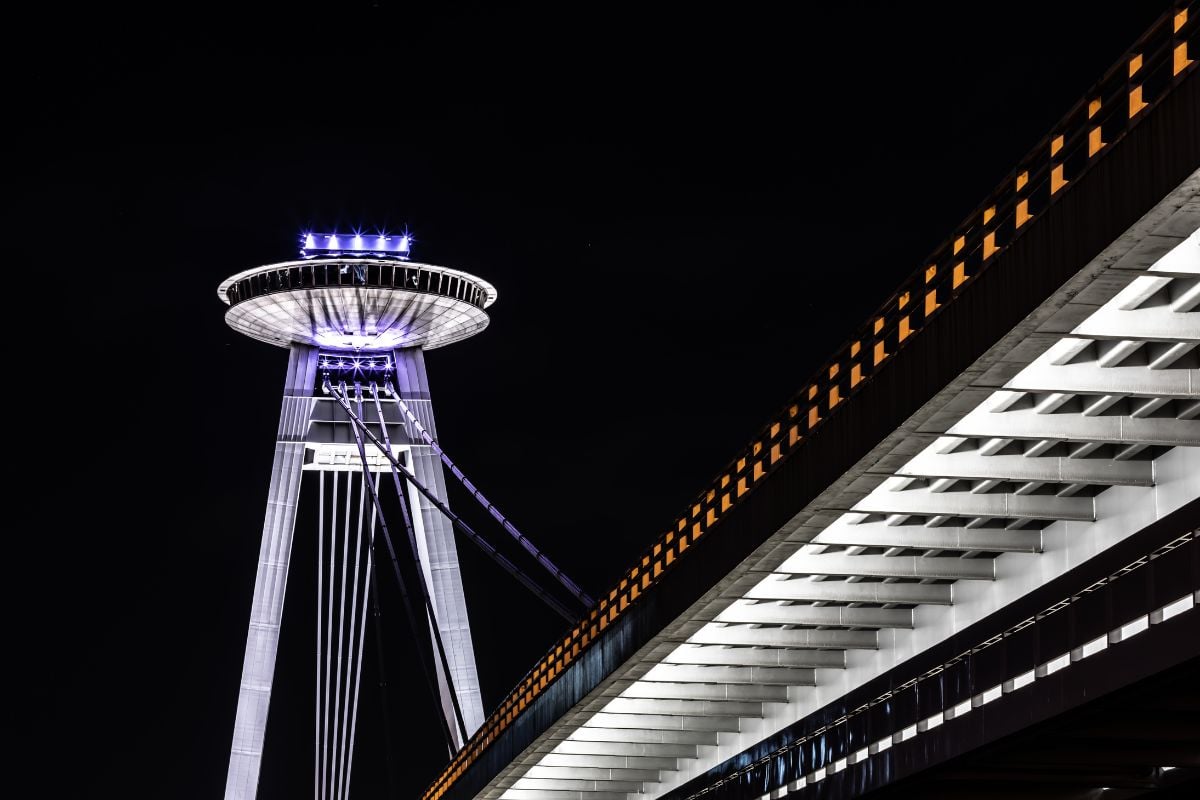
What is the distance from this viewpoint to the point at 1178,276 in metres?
18.5

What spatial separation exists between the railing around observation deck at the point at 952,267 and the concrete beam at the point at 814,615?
51.6 inches

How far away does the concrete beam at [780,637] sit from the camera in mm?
34344

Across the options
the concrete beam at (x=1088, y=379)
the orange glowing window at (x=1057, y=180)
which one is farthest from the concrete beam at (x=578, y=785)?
the orange glowing window at (x=1057, y=180)

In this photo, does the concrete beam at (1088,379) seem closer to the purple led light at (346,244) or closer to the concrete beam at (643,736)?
the concrete beam at (643,736)

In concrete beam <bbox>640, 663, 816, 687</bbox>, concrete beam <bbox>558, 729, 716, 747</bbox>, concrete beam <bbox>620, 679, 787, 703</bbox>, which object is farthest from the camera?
concrete beam <bbox>558, 729, 716, 747</bbox>

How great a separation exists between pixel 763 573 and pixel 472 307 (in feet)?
181

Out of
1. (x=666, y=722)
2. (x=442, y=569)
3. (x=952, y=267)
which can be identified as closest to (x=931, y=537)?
(x=952, y=267)

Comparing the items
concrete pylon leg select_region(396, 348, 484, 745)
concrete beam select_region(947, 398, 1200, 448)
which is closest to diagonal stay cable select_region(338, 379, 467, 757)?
concrete pylon leg select_region(396, 348, 484, 745)

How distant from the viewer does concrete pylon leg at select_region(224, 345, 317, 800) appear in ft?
246

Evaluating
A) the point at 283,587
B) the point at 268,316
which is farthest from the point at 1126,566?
the point at 268,316

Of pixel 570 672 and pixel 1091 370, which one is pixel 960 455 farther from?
pixel 570 672

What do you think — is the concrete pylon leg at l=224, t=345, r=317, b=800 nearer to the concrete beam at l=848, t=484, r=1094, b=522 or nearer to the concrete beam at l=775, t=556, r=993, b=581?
the concrete beam at l=775, t=556, r=993, b=581

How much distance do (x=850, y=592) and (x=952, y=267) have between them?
10219 millimetres

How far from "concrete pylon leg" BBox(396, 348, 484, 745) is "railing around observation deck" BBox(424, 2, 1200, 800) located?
3533 cm
